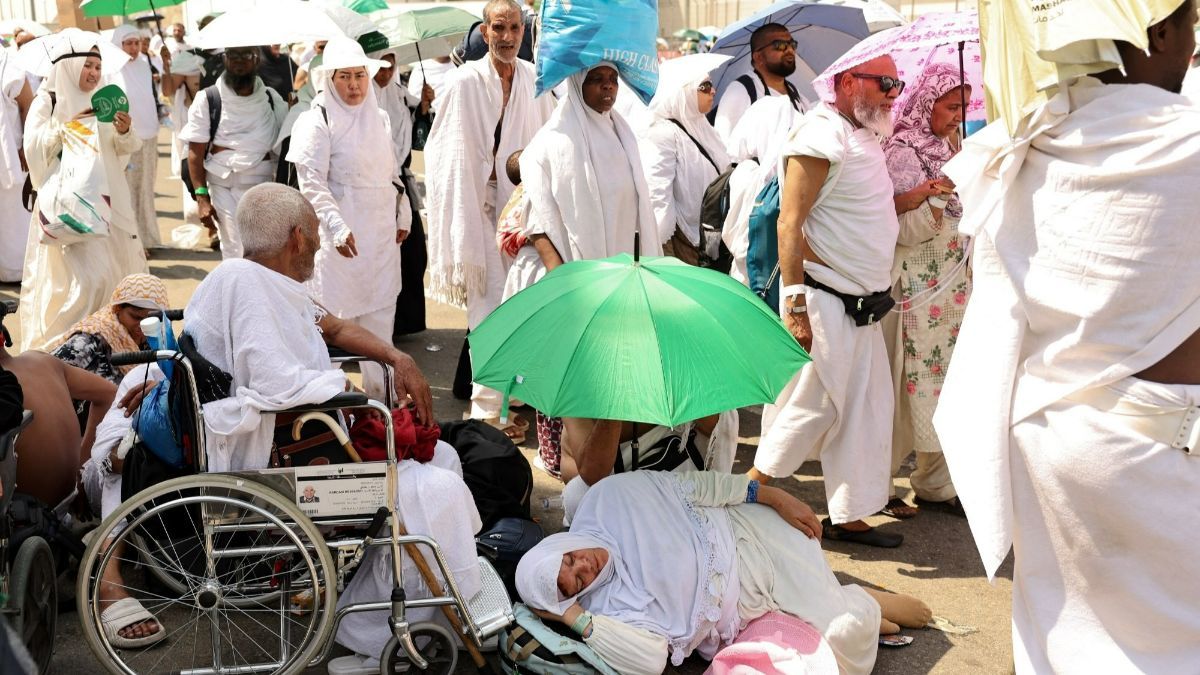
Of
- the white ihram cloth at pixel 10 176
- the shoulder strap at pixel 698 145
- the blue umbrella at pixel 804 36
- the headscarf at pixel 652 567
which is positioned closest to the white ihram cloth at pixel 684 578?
the headscarf at pixel 652 567

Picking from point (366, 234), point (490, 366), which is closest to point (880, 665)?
point (490, 366)

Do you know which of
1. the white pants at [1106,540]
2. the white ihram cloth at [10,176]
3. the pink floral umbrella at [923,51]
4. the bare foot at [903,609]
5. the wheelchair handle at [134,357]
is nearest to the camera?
the white pants at [1106,540]

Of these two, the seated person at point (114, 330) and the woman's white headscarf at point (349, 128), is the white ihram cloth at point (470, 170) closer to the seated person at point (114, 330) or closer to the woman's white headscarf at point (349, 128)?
the woman's white headscarf at point (349, 128)

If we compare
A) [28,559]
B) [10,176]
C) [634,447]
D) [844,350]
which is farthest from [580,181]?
[10,176]

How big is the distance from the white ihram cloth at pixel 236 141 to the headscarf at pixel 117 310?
2709 mm

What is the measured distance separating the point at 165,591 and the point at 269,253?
132cm

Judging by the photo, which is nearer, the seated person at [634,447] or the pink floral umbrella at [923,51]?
the seated person at [634,447]

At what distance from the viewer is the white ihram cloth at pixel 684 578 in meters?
3.92

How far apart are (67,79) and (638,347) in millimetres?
5086

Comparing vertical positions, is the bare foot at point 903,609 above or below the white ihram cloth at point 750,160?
below

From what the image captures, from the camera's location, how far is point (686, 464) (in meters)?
4.59

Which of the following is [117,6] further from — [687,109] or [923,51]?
[923,51]

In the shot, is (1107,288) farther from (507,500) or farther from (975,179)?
(507,500)

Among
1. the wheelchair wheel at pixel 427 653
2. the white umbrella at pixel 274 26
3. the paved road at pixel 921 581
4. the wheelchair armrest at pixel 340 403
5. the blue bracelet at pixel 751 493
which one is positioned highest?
the white umbrella at pixel 274 26
